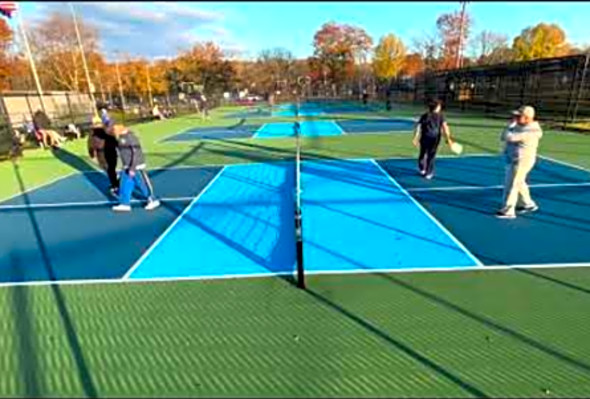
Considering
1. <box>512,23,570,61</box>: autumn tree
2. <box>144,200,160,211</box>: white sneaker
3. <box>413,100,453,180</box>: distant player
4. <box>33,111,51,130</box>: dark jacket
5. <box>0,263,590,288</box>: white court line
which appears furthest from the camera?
<box>512,23,570,61</box>: autumn tree

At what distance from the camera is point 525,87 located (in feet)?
89.6

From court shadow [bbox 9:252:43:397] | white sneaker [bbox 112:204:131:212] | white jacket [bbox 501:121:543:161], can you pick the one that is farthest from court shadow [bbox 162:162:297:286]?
white jacket [bbox 501:121:543:161]

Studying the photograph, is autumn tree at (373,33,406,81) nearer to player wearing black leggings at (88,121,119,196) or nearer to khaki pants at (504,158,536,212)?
player wearing black leggings at (88,121,119,196)

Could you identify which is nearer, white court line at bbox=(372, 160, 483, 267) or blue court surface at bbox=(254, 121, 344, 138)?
white court line at bbox=(372, 160, 483, 267)

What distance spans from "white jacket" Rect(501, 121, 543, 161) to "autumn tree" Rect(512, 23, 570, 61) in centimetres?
5432

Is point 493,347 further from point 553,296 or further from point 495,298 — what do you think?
point 553,296

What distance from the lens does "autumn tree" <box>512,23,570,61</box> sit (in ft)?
189

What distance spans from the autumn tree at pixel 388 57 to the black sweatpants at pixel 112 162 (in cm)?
5840

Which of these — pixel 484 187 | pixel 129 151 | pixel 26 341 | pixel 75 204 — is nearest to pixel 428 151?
pixel 484 187

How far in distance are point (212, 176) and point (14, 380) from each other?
9.19 m

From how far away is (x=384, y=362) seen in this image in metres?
4.04

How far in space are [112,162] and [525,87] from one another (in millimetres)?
24269

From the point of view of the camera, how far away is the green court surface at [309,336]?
12.4 ft

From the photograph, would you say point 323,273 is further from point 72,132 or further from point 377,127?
point 72,132
